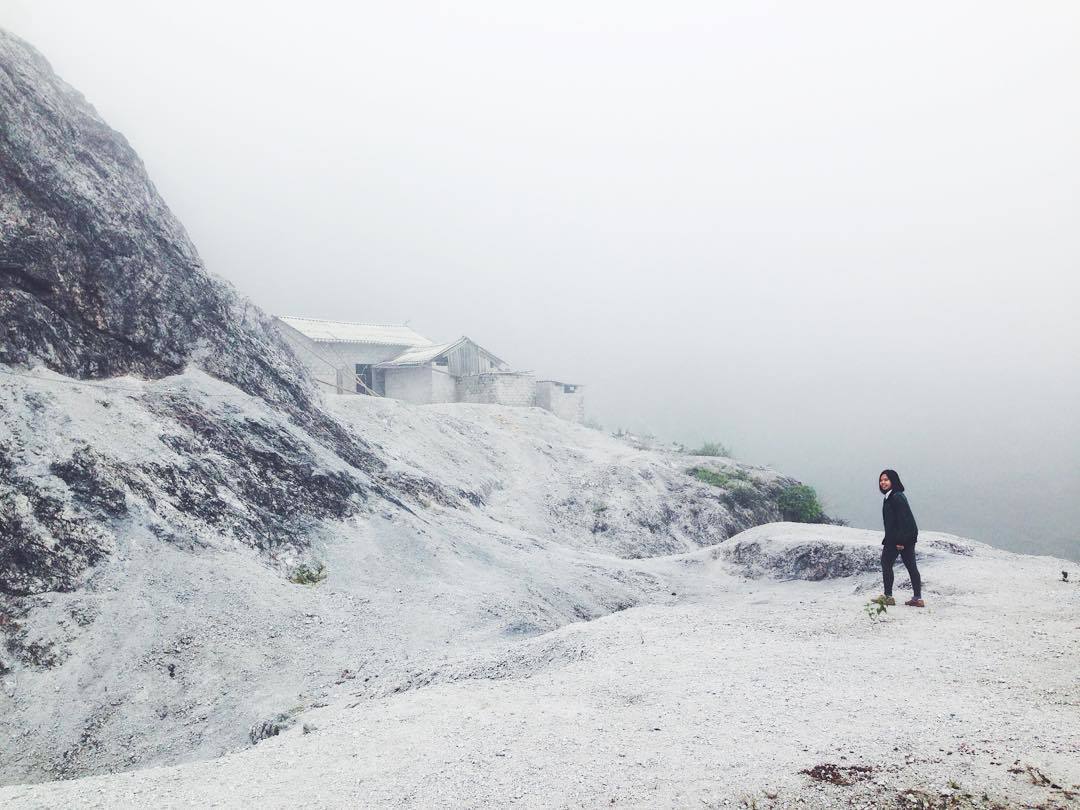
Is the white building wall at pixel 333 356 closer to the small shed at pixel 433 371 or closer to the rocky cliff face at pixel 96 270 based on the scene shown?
the small shed at pixel 433 371

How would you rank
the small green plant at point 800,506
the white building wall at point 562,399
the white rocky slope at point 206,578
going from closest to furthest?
1. the white rocky slope at point 206,578
2. the small green plant at point 800,506
3. the white building wall at point 562,399

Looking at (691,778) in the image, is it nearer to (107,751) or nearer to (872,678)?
(872,678)

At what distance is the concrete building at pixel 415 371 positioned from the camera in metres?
32.4

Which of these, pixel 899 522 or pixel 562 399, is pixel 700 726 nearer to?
pixel 899 522

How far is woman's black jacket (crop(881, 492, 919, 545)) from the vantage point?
793cm

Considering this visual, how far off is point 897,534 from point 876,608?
37.0 inches

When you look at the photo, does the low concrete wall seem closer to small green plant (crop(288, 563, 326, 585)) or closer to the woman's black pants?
small green plant (crop(288, 563, 326, 585))

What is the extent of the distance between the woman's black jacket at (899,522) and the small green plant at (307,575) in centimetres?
785

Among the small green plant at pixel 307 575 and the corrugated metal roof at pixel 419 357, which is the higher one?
the corrugated metal roof at pixel 419 357

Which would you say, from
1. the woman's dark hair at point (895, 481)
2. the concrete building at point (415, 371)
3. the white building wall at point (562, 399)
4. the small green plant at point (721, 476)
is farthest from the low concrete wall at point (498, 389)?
the woman's dark hair at point (895, 481)

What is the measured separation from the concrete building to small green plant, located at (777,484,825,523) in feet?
42.3

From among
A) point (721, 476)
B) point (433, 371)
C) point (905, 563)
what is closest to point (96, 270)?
point (905, 563)

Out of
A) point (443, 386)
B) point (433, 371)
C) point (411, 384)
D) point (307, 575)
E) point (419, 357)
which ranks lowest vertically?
point (307, 575)

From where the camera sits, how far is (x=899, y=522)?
26.2 feet
